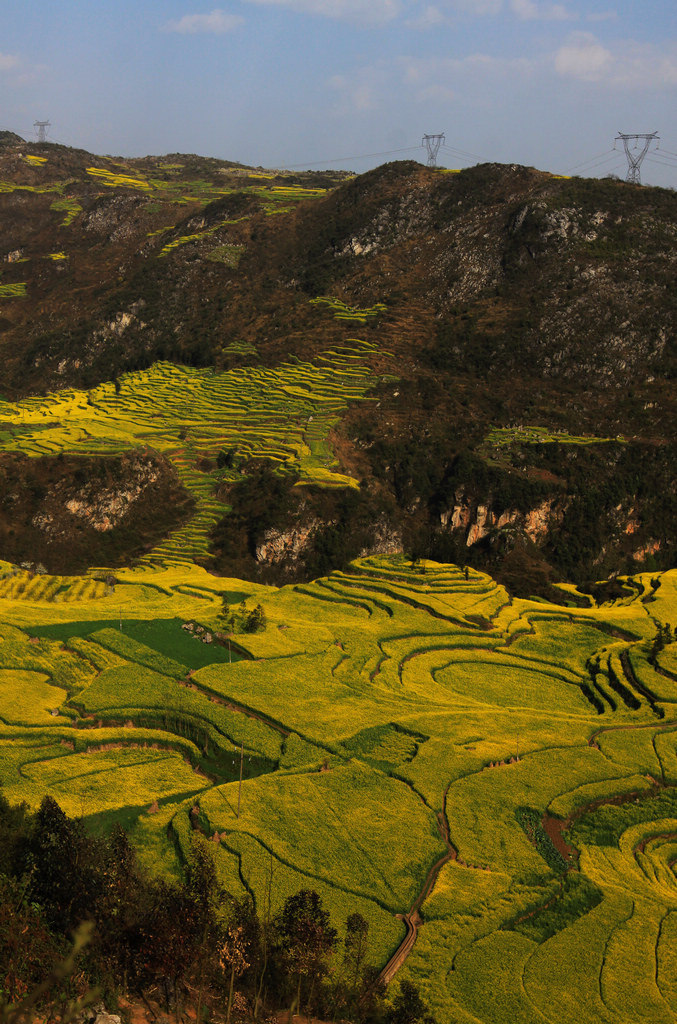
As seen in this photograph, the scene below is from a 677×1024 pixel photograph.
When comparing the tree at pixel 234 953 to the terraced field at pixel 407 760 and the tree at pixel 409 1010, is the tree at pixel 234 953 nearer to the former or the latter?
the tree at pixel 409 1010

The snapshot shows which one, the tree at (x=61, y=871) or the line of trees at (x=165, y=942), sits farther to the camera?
the tree at (x=61, y=871)

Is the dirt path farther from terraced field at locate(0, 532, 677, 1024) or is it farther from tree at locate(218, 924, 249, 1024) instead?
tree at locate(218, 924, 249, 1024)

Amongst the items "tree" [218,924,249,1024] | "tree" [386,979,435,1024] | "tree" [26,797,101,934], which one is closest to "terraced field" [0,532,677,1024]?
"tree" [386,979,435,1024]

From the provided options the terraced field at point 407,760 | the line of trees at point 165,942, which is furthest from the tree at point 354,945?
the terraced field at point 407,760

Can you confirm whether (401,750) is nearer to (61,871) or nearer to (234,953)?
(234,953)

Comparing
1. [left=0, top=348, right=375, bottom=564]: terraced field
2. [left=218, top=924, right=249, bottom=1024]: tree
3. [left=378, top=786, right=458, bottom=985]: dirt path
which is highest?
[left=0, top=348, right=375, bottom=564]: terraced field

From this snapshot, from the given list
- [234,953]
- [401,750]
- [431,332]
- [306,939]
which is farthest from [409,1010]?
[431,332]
